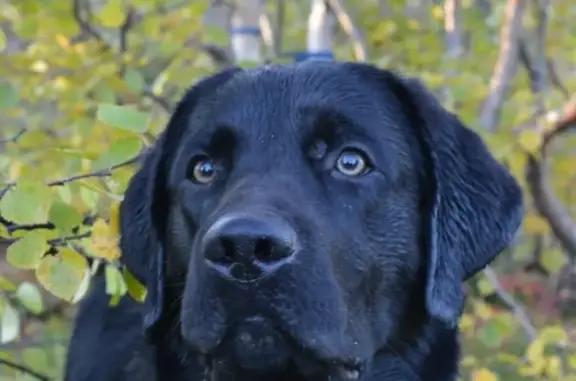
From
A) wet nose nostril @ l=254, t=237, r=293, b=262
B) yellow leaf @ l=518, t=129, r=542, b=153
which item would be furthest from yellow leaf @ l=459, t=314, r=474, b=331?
wet nose nostril @ l=254, t=237, r=293, b=262

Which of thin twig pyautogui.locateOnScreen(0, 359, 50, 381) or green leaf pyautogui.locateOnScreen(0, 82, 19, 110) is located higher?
green leaf pyautogui.locateOnScreen(0, 82, 19, 110)

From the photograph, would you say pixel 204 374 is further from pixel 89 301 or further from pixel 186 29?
pixel 186 29

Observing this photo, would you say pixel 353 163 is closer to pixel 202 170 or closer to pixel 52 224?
pixel 202 170

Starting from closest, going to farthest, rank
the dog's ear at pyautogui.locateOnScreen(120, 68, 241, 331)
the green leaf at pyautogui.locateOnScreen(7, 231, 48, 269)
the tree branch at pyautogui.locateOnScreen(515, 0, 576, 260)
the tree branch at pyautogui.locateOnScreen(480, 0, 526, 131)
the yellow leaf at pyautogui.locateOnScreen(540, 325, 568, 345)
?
1. the green leaf at pyautogui.locateOnScreen(7, 231, 48, 269)
2. the dog's ear at pyautogui.locateOnScreen(120, 68, 241, 331)
3. the yellow leaf at pyautogui.locateOnScreen(540, 325, 568, 345)
4. the tree branch at pyautogui.locateOnScreen(515, 0, 576, 260)
5. the tree branch at pyautogui.locateOnScreen(480, 0, 526, 131)

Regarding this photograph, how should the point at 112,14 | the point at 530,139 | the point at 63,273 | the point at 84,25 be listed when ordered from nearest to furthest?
the point at 63,273
the point at 112,14
the point at 530,139
the point at 84,25

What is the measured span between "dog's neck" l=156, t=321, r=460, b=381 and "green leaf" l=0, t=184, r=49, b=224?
0.64 metres

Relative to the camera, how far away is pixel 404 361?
2.64m

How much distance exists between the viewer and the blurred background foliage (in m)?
2.38

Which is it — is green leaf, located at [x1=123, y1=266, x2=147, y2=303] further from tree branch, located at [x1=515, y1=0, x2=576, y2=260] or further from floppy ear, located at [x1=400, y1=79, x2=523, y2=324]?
tree branch, located at [x1=515, y1=0, x2=576, y2=260]

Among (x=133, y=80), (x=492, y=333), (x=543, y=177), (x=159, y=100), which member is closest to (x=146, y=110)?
(x=159, y=100)

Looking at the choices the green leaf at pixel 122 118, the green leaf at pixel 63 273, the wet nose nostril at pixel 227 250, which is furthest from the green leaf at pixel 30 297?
the wet nose nostril at pixel 227 250

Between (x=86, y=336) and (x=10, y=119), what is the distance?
2061mm

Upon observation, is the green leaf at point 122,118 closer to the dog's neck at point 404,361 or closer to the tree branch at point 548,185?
the dog's neck at point 404,361

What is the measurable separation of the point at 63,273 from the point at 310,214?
0.57 m
